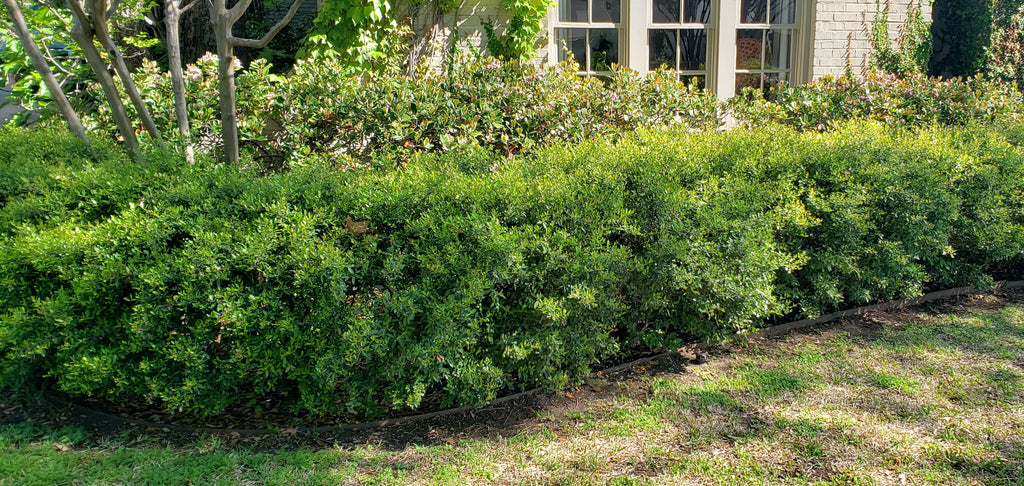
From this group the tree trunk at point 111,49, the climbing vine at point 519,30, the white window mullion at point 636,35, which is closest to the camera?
the tree trunk at point 111,49

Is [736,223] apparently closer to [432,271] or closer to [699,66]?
[432,271]

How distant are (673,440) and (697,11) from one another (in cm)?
738

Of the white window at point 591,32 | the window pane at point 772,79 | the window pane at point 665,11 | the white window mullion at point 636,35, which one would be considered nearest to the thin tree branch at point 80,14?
the white window at point 591,32

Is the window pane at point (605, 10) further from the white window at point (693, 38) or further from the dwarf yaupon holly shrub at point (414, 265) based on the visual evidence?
the dwarf yaupon holly shrub at point (414, 265)

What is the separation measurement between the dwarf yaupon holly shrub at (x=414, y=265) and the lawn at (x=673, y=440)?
7.4 inches

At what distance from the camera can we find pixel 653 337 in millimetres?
4000

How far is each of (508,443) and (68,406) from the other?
2.11 meters

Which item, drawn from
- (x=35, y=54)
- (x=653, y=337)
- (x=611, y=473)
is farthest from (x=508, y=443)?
(x=35, y=54)

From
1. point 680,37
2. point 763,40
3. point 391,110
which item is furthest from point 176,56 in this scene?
point 763,40

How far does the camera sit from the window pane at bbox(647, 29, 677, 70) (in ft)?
30.1

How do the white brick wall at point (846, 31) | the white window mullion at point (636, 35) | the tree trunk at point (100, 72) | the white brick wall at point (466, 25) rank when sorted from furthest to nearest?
the white brick wall at point (846, 31) → the white window mullion at point (636, 35) → the white brick wall at point (466, 25) → the tree trunk at point (100, 72)

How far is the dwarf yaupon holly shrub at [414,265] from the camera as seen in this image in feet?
10.0

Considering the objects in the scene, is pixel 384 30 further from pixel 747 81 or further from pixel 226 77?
pixel 747 81

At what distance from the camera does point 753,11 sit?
948cm
